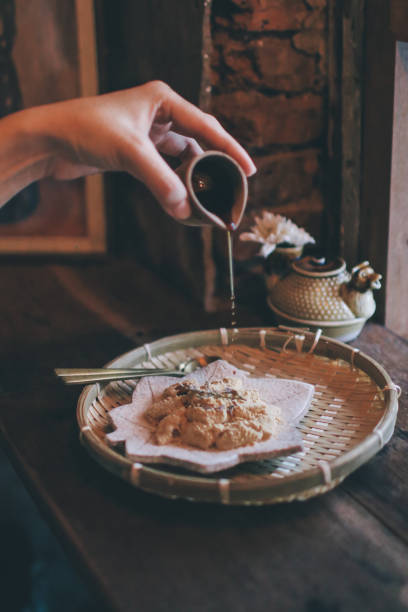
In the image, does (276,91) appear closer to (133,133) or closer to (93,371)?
(133,133)

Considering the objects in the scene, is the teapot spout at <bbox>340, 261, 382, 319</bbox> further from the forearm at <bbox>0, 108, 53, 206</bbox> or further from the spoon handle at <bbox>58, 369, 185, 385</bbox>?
the forearm at <bbox>0, 108, 53, 206</bbox>

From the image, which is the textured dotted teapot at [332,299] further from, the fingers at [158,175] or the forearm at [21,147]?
the forearm at [21,147]

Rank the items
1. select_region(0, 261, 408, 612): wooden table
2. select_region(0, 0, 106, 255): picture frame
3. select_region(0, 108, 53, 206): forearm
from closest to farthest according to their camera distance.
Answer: select_region(0, 261, 408, 612): wooden table
select_region(0, 108, 53, 206): forearm
select_region(0, 0, 106, 255): picture frame

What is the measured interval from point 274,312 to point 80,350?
535mm

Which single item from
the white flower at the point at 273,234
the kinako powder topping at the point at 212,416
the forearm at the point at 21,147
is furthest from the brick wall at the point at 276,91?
the kinako powder topping at the point at 212,416

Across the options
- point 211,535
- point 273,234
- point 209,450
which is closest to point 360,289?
point 273,234

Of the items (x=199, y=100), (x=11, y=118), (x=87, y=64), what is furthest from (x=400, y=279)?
(x=87, y=64)

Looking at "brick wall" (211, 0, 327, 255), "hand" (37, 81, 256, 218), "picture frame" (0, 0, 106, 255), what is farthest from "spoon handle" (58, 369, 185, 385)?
"picture frame" (0, 0, 106, 255)

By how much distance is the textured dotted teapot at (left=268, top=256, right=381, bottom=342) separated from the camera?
4.80 ft

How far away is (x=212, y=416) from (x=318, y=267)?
2.13 ft

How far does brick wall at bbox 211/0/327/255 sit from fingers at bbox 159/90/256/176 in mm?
555

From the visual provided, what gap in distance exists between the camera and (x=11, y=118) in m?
1.07

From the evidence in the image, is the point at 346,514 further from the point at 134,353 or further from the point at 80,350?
the point at 80,350

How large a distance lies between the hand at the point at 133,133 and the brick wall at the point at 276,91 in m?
0.56
